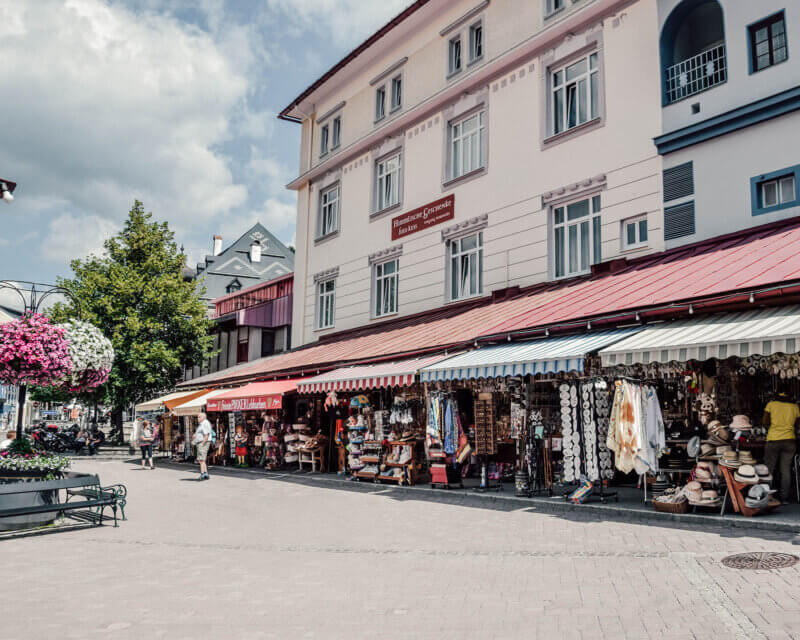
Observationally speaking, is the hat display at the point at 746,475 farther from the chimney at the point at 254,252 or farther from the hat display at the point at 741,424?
the chimney at the point at 254,252

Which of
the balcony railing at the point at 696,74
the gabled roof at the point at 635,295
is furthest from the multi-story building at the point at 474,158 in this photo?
the gabled roof at the point at 635,295

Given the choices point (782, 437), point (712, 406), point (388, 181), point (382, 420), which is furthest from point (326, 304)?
point (782, 437)

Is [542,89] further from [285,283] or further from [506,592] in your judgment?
[285,283]

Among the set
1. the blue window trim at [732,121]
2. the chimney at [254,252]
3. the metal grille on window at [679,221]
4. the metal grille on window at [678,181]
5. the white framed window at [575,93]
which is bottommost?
the metal grille on window at [679,221]

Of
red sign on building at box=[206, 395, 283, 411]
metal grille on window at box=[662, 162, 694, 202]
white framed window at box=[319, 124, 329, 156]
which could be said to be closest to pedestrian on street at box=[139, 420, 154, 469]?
red sign on building at box=[206, 395, 283, 411]

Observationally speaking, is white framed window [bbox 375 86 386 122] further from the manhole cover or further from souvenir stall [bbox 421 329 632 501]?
the manhole cover

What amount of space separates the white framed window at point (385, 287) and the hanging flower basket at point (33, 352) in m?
12.3

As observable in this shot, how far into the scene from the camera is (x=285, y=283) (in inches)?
1351

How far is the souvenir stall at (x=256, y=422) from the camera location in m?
18.5

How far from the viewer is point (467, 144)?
1964cm

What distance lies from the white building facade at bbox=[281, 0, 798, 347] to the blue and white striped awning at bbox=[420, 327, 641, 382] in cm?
384

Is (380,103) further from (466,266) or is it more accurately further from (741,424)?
(741,424)

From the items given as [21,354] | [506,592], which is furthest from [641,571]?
[21,354]

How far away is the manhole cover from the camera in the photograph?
6488mm
